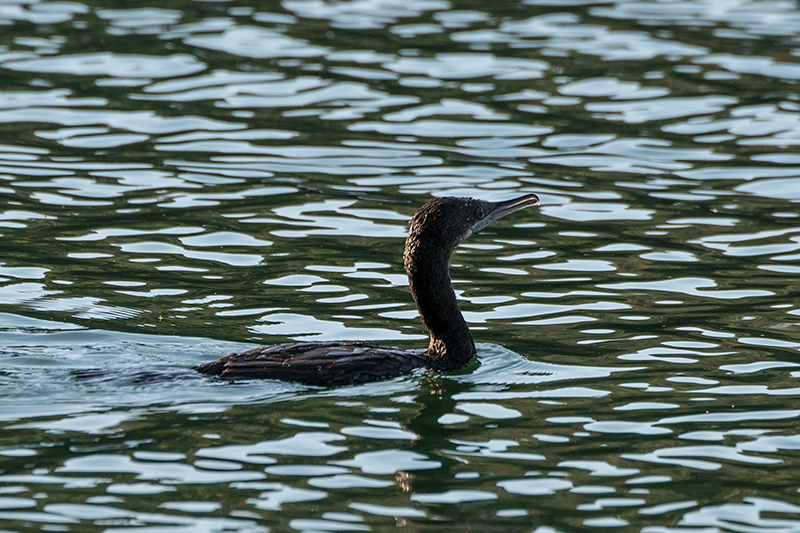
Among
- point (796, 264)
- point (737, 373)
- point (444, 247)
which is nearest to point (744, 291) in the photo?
point (796, 264)

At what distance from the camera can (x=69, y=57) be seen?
1766 centimetres

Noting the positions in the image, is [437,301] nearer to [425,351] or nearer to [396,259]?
[425,351]

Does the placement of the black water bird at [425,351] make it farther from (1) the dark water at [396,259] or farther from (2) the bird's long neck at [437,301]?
(1) the dark water at [396,259]

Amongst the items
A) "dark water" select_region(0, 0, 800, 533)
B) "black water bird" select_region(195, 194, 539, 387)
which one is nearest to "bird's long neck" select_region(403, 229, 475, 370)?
"black water bird" select_region(195, 194, 539, 387)

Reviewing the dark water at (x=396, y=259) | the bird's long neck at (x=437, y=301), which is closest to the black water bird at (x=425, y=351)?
the bird's long neck at (x=437, y=301)

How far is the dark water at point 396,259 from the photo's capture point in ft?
22.0

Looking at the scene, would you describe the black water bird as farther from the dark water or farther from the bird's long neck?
the dark water

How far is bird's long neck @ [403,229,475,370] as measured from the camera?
8766mm

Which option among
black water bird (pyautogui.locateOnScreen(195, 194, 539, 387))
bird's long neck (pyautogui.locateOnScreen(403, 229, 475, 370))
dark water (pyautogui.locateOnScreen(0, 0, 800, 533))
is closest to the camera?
dark water (pyautogui.locateOnScreen(0, 0, 800, 533))

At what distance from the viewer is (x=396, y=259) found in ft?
37.5

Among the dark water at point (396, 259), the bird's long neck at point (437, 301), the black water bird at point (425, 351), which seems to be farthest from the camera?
the bird's long neck at point (437, 301)

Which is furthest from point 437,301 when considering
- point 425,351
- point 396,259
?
point 396,259

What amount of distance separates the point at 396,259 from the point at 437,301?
8.65 feet

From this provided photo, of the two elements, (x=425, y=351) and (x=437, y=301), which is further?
(x=425, y=351)
